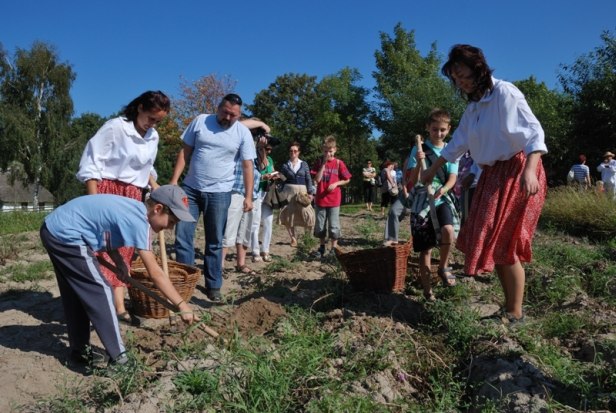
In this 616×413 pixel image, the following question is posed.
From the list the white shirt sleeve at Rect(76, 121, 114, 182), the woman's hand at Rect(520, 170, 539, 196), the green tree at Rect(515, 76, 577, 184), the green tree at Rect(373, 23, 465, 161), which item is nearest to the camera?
the woman's hand at Rect(520, 170, 539, 196)

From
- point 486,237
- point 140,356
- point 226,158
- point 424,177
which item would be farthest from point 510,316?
point 226,158

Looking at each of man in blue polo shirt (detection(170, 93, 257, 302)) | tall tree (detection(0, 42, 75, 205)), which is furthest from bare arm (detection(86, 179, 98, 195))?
tall tree (detection(0, 42, 75, 205))

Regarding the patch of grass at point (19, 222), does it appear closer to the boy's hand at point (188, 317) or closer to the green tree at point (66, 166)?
the boy's hand at point (188, 317)

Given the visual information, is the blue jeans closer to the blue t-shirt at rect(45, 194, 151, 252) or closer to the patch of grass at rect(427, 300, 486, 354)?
the blue t-shirt at rect(45, 194, 151, 252)

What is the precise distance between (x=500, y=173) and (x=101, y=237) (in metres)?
2.49

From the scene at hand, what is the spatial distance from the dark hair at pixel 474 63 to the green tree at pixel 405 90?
72.2 ft

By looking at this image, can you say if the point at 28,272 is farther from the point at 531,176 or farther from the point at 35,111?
the point at 35,111

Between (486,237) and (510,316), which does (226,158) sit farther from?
(510,316)

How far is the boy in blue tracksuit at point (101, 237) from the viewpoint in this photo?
9.62 feet

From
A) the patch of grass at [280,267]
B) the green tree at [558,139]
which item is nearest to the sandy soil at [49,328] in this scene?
the patch of grass at [280,267]

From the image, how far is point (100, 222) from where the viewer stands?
2982mm

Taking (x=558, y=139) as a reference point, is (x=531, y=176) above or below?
below

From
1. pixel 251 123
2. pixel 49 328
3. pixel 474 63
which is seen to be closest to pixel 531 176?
pixel 474 63

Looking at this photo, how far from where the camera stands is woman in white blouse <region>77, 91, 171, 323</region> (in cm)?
367
